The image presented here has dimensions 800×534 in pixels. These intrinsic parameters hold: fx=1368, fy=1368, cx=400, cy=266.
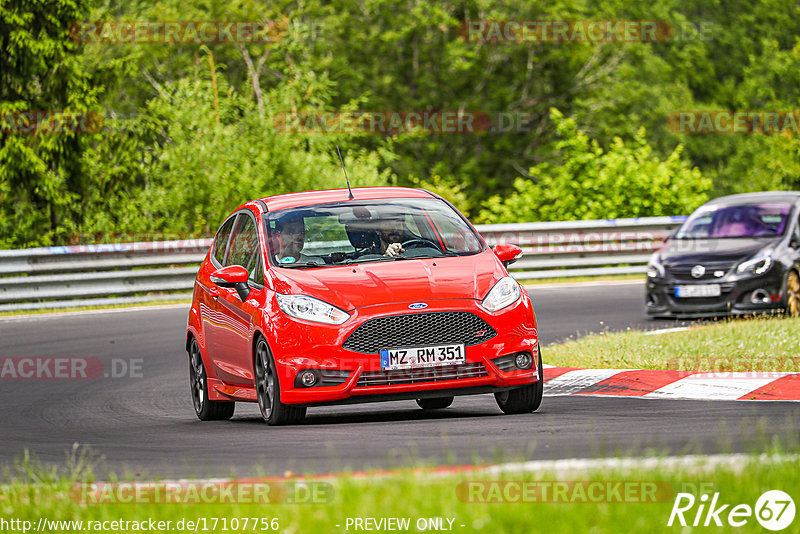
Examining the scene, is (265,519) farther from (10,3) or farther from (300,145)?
(300,145)

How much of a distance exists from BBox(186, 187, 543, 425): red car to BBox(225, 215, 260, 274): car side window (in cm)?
2

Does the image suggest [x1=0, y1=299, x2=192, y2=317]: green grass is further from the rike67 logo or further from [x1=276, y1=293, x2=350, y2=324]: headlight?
the rike67 logo

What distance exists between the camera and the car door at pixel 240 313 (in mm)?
9547

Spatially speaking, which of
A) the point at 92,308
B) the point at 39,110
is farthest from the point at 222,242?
the point at 39,110

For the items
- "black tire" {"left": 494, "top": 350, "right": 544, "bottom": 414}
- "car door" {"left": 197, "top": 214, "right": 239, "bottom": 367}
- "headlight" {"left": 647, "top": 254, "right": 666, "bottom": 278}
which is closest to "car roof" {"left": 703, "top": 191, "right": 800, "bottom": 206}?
"headlight" {"left": 647, "top": 254, "right": 666, "bottom": 278}

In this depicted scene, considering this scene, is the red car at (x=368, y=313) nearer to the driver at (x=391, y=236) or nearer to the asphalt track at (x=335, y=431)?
the driver at (x=391, y=236)

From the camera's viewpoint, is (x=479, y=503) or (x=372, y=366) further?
(x=372, y=366)

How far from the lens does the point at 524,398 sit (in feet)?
30.5

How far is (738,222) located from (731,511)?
13.0m

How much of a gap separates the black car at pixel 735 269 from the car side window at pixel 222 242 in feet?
23.4

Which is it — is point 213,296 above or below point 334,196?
below

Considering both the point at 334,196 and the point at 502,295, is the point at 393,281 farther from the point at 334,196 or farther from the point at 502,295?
the point at 334,196

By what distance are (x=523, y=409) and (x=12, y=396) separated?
5.19 m

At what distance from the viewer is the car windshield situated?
56.3 feet
